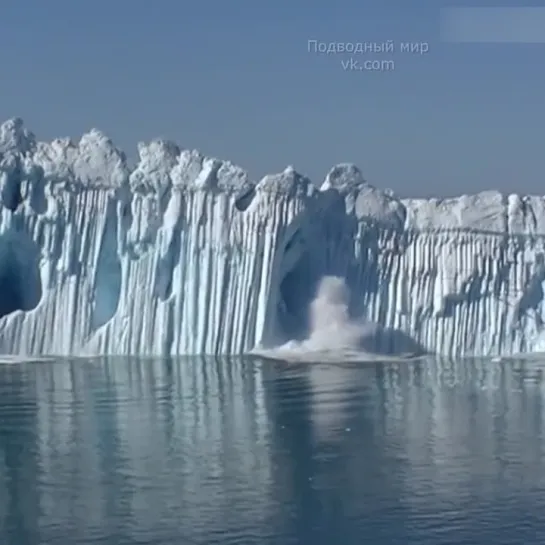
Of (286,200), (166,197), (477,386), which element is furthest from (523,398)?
(166,197)

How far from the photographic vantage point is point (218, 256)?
17250mm

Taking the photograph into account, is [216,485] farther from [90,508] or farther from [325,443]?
[325,443]

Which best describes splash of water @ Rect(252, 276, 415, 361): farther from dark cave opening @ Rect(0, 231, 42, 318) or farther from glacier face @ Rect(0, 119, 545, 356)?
dark cave opening @ Rect(0, 231, 42, 318)

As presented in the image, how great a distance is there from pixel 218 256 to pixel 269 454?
6400mm

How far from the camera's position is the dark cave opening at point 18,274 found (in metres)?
17.4

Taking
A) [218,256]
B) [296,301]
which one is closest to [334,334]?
[296,301]

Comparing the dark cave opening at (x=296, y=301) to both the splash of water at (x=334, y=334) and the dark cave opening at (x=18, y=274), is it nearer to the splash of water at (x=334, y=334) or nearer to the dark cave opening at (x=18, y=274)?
the splash of water at (x=334, y=334)

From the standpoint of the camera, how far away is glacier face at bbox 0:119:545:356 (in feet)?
56.4

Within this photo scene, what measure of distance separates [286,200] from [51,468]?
7.50 metres

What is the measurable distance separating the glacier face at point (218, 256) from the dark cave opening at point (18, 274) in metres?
0.03

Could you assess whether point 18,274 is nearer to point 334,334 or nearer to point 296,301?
point 296,301

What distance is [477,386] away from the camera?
15.2 meters

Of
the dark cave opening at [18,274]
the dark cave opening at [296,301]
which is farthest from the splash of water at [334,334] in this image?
the dark cave opening at [18,274]

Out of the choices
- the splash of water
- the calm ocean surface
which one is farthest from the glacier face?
the calm ocean surface
